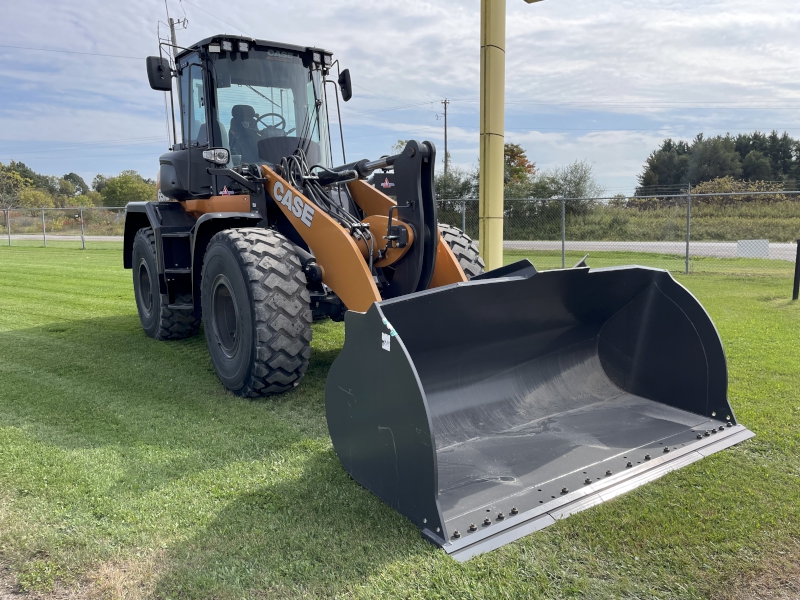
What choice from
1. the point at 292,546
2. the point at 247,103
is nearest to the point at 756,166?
the point at 247,103

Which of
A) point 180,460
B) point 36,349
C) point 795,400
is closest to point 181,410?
point 180,460

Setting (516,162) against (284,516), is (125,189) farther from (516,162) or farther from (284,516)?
(284,516)

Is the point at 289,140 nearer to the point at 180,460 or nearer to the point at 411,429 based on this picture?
the point at 180,460

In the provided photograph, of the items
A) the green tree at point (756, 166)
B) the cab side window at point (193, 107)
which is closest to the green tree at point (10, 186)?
the green tree at point (756, 166)

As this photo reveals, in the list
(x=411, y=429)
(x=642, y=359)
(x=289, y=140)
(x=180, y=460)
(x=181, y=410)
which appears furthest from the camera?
(x=289, y=140)

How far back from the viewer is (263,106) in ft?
18.3

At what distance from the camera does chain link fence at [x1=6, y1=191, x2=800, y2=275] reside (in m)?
15.0

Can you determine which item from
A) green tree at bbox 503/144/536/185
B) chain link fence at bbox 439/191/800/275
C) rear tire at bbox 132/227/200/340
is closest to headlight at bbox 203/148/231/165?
rear tire at bbox 132/227/200/340

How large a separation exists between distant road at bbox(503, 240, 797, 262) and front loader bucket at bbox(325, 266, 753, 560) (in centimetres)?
1267

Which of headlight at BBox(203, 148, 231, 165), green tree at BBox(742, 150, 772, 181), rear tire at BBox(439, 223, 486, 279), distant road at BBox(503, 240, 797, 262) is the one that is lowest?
distant road at BBox(503, 240, 797, 262)

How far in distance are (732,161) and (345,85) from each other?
40.1 metres

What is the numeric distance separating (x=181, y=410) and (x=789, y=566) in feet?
12.1

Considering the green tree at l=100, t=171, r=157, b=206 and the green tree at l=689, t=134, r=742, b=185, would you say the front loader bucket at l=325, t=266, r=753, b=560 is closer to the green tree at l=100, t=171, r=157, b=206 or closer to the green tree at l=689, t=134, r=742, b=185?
the green tree at l=689, t=134, r=742, b=185

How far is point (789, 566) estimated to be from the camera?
2504mm
